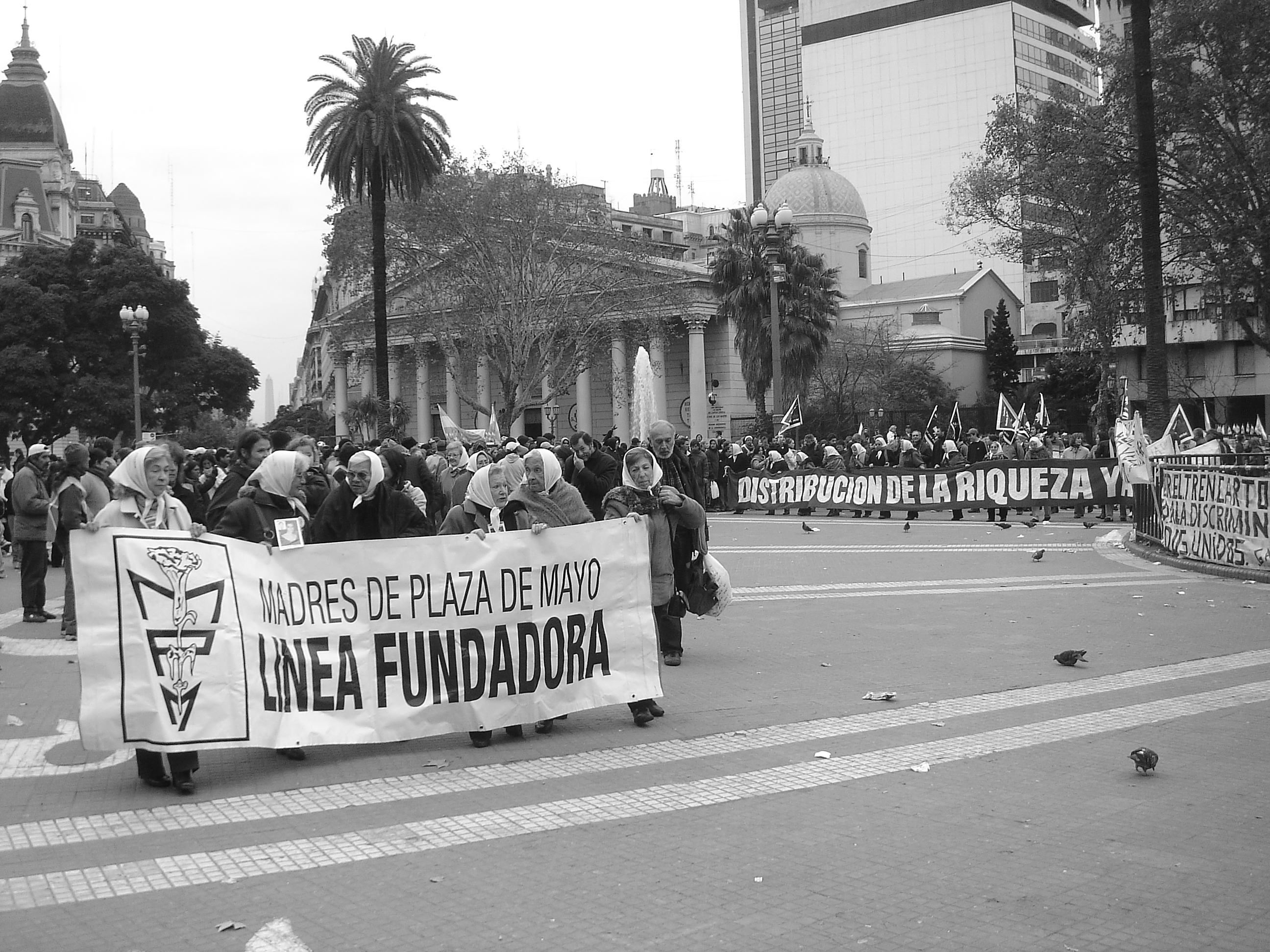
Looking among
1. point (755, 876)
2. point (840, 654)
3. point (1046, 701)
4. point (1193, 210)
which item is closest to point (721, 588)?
point (840, 654)

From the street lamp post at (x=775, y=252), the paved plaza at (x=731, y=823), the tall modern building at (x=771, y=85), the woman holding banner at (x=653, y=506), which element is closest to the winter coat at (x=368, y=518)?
the paved plaza at (x=731, y=823)

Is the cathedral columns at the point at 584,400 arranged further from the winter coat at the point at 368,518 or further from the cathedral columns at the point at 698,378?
the winter coat at the point at 368,518

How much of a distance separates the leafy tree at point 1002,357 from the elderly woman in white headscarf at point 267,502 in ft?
221

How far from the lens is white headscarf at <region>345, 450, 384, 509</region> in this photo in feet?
25.2

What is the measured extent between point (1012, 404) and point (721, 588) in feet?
199

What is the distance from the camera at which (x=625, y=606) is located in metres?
7.84

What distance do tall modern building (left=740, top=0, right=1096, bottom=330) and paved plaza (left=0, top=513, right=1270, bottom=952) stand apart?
111m

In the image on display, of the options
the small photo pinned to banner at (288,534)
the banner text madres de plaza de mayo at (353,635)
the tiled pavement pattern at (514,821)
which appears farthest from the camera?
the small photo pinned to banner at (288,534)

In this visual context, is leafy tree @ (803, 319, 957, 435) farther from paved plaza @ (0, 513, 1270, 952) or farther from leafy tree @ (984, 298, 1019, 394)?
paved plaza @ (0, 513, 1270, 952)

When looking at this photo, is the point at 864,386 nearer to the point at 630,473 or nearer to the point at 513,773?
the point at 630,473

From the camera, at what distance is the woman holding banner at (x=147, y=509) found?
21.1 feet

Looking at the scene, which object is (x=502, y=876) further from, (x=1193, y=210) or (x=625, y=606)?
(x=1193, y=210)

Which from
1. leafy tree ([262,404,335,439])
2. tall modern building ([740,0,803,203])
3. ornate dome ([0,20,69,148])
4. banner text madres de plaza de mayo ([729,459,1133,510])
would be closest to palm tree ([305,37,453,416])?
banner text madres de plaza de mayo ([729,459,1133,510])

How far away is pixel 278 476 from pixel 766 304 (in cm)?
4139
